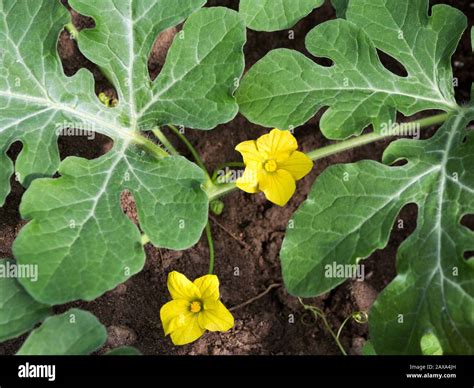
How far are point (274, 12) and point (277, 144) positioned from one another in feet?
2.14

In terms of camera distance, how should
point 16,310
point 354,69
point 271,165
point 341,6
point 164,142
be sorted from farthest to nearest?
point 164,142 < point 341,6 < point 271,165 < point 354,69 < point 16,310

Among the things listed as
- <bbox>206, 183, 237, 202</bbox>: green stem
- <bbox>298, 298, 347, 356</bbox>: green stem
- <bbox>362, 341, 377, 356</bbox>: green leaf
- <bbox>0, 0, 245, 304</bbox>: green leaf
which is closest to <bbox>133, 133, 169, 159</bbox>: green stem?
<bbox>0, 0, 245, 304</bbox>: green leaf

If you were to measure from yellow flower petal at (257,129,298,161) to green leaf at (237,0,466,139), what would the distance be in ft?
0.49

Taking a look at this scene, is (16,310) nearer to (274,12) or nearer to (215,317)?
(215,317)

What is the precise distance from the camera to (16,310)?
2.95 m

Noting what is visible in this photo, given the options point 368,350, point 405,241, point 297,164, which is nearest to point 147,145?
point 297,164

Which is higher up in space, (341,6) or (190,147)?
(341,6)

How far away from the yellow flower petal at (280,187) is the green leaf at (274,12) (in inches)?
28.5

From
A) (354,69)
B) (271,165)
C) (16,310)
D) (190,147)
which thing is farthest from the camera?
(190,147)

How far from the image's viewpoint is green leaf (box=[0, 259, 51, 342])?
115 inches

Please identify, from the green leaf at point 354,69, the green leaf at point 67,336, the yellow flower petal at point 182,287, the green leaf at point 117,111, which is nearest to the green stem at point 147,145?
the green leaf at point 117,111

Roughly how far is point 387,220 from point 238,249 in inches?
40.8

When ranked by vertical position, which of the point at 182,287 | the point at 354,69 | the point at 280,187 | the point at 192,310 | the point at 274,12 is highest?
the point at 274,12

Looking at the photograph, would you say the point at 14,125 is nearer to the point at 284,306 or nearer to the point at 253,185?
the point at 253,185
